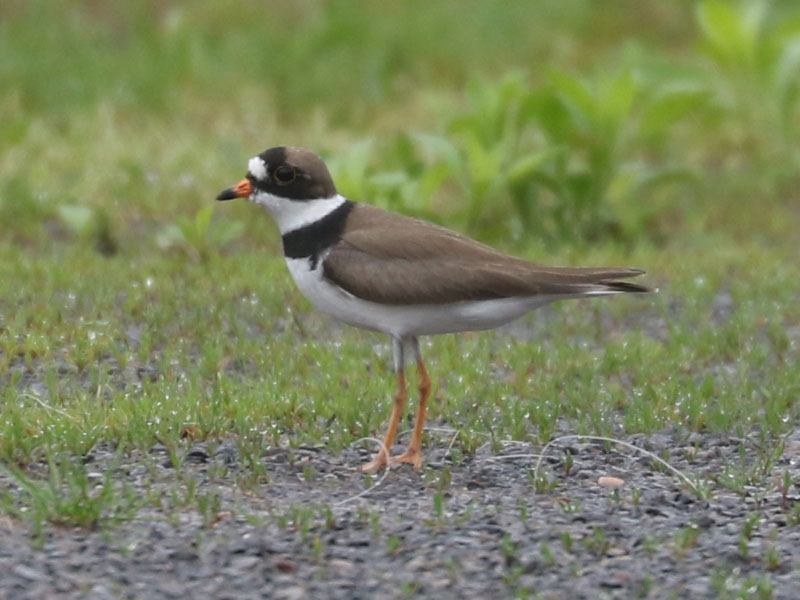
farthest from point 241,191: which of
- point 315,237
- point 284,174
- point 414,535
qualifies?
point 414,535

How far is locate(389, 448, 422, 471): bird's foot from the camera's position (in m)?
6.71

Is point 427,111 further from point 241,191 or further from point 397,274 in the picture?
point 397,274

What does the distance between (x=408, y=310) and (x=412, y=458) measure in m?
0.68

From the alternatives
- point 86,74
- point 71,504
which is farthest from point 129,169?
point 71,504

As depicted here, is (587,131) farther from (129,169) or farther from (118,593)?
(118,593)

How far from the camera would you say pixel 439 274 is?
21.9 ft

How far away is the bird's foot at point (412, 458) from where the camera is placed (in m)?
6.71

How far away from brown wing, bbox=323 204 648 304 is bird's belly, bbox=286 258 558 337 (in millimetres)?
49

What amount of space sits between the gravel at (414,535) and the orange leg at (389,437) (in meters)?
0.08

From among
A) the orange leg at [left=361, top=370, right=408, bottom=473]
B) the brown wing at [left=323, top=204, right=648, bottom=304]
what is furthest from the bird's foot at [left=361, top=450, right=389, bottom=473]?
the brown wing at [left=323, top=204, right=648, bottom=304]

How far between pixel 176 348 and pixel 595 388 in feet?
7.87

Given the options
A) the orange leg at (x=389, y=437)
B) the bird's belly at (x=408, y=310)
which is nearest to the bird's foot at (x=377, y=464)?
the orange leg at (x=389, y=437)

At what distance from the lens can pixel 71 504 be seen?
5.73 m

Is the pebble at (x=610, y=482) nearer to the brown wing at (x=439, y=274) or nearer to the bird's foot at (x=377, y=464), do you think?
the brown wing at (x=439, y=274)
